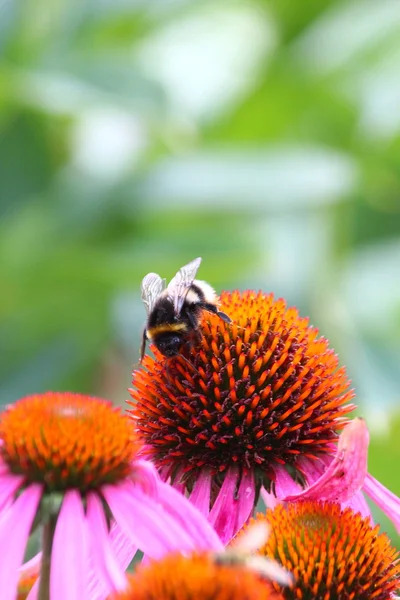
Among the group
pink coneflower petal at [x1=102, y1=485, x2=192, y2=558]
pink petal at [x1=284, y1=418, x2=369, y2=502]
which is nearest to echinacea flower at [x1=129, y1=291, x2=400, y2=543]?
pink petal at [x1=284, y1=418, x2=369, y2=502]

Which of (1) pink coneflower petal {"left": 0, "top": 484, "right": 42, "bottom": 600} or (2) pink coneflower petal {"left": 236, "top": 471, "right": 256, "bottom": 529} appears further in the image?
(2) pink coneflower petal {"left": 236, "top": 471, "right": 256, "bottom": 529}

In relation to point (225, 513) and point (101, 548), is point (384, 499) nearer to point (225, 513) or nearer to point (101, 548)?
point (225, 513)

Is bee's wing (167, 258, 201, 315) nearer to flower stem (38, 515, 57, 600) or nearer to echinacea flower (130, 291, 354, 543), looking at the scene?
echinacea flower (130, 291, 354, 543)

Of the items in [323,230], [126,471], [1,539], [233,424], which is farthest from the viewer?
[323,230]

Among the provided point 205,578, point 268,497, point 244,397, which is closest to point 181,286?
point 244,397

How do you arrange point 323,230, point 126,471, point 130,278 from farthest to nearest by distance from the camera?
1. point 323,230
2. point 130,278
3. point 126,471

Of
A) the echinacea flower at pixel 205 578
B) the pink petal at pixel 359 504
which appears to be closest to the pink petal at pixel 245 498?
the pink petal at pixel 359 504

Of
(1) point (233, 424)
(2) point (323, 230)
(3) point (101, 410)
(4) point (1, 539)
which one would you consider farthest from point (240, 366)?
(2) point (323, 230)

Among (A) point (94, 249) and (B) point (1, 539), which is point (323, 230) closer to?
(A) point (94, 249)
